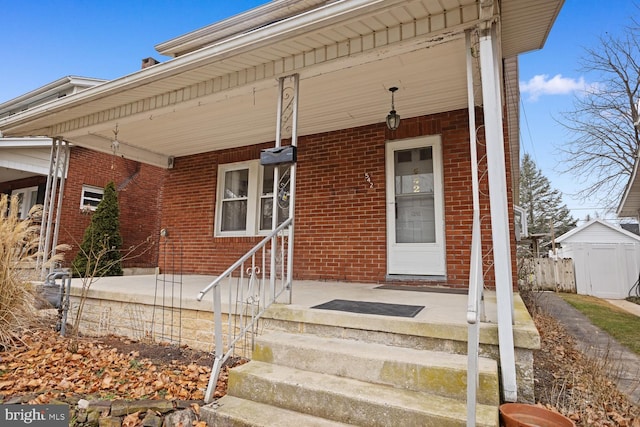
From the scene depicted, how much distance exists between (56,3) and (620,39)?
20931 millimetres

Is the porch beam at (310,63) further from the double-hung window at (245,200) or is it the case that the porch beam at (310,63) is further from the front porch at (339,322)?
the front porch at (339,322)

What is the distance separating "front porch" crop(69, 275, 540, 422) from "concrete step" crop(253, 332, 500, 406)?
0.08 feet

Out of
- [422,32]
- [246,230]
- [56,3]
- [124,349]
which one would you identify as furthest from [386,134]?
[56,3]

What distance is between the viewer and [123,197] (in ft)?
33.8

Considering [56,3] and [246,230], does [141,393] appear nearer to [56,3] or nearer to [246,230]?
[246,230]

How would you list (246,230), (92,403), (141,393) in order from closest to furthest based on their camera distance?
(92,403) → (141,393) → (246,230)

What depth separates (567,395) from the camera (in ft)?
8.03

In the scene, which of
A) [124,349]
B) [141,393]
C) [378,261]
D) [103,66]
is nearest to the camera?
[141,393]

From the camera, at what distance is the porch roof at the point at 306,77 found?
2965 millimetres

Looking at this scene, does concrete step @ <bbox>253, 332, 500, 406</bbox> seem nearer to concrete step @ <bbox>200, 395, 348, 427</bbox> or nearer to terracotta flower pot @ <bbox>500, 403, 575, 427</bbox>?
terracotta flower pot @ <bbox>500, 403, 575, 427</bbox>

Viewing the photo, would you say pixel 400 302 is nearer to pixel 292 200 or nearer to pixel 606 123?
pixel 292 200

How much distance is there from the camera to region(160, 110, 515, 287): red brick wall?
15.5 ft

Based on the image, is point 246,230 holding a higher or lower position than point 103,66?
lower

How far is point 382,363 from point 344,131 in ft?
13.6
